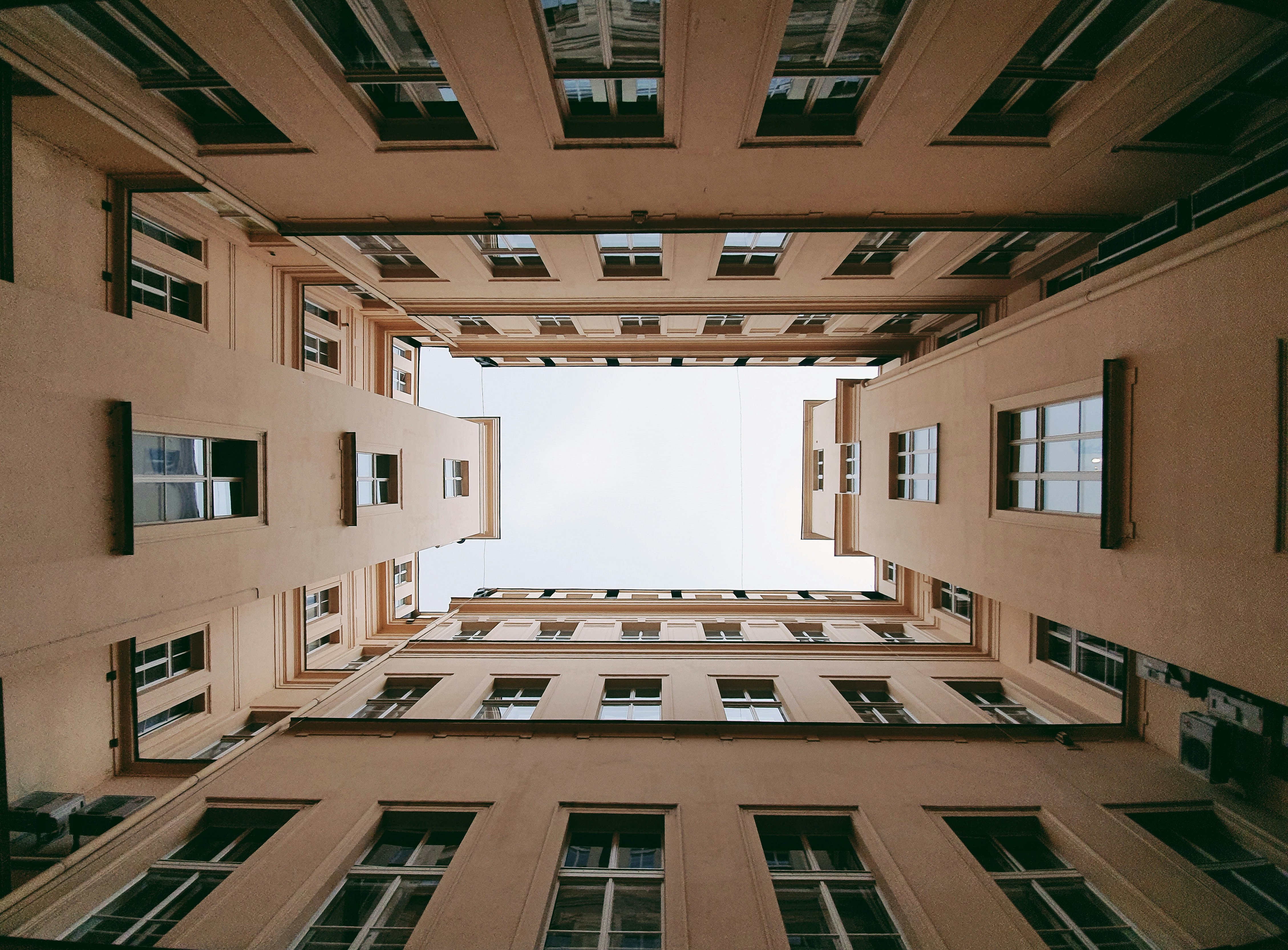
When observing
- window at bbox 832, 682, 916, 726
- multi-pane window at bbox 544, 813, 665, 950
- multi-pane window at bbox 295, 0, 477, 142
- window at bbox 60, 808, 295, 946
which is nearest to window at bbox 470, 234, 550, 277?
multi-pane window at bbox 295, 0, 477, 142

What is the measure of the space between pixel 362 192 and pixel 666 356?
1548 cm

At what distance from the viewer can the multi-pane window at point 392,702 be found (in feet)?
42.5

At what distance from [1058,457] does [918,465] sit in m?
5.59

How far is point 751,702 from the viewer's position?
13.5 m

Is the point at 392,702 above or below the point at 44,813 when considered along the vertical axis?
below

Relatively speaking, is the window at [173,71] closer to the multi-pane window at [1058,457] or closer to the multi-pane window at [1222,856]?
the multi-pane window at [1058,457]

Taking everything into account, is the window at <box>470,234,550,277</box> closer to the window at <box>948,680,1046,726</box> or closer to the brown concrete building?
the brown concrete building

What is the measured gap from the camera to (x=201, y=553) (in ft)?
30.2

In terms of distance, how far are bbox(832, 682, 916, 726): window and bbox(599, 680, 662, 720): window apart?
207 inches

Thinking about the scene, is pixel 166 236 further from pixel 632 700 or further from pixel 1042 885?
pixel 1042 885

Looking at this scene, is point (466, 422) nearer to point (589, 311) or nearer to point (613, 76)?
point (589, 311)

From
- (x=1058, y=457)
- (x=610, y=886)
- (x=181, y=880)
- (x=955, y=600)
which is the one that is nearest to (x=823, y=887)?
(x=610, y=886)

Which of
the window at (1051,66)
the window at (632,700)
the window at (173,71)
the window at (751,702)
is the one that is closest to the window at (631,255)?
the window at (1051,66)

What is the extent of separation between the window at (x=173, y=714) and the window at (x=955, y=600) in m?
23.9
